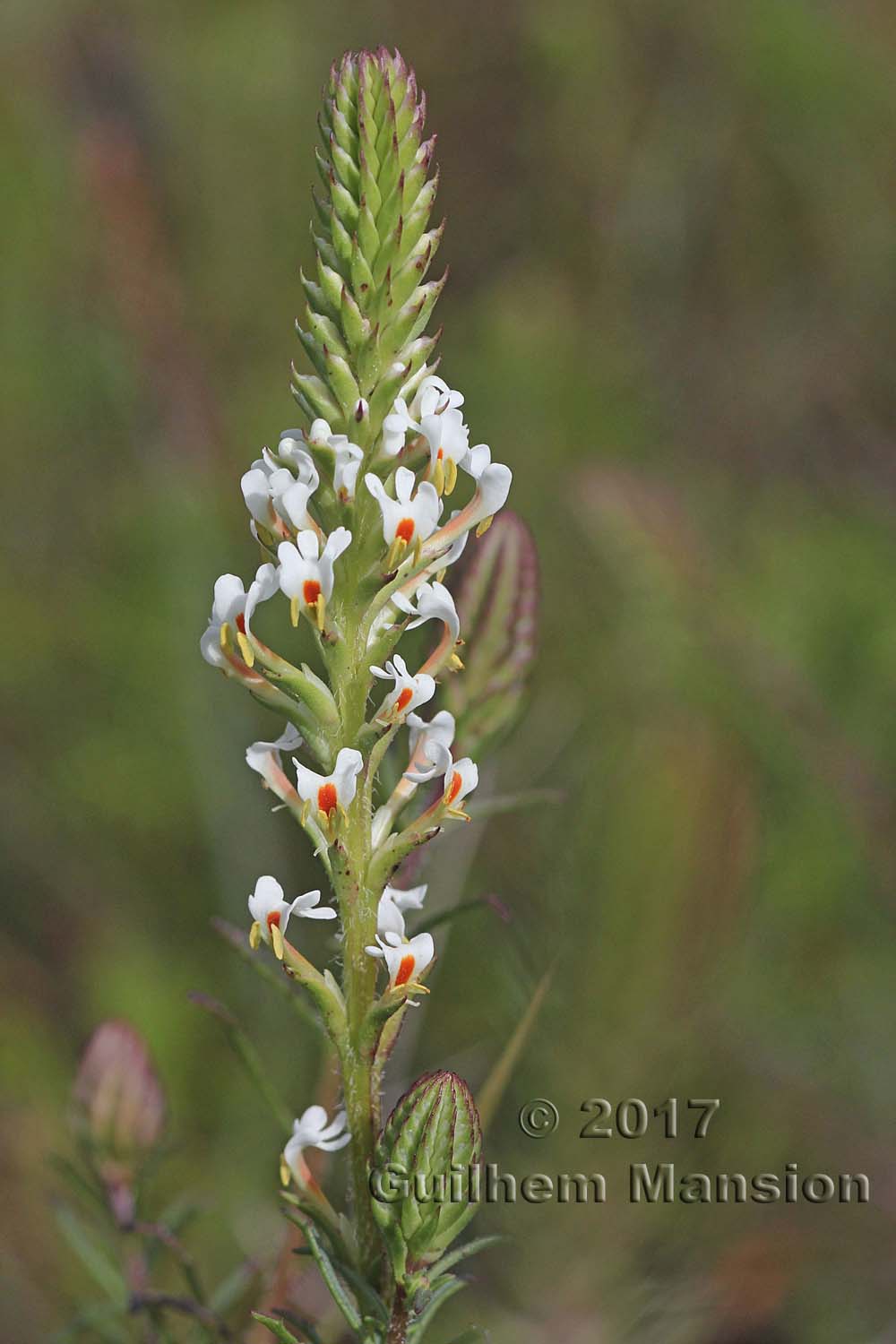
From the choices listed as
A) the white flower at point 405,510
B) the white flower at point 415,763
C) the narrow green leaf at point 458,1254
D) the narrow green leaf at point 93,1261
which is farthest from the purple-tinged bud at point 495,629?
the narrow green leaf at point 93,1261

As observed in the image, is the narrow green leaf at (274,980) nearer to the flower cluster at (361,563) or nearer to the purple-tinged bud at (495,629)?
the flower cluster at (361,563)

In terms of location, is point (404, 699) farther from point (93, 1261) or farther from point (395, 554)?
point (93, 1261)

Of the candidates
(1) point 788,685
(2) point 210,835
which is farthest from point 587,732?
(2) point 210,835

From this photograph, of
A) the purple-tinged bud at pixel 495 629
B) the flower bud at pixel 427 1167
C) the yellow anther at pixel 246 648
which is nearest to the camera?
the flower bud at pixel 427 1167

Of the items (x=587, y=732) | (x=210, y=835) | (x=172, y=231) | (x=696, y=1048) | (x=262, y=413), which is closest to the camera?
(x=696, y=1048)

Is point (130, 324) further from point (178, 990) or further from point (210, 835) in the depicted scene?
point (178, 990)

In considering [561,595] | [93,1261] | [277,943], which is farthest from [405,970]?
[561,595]
